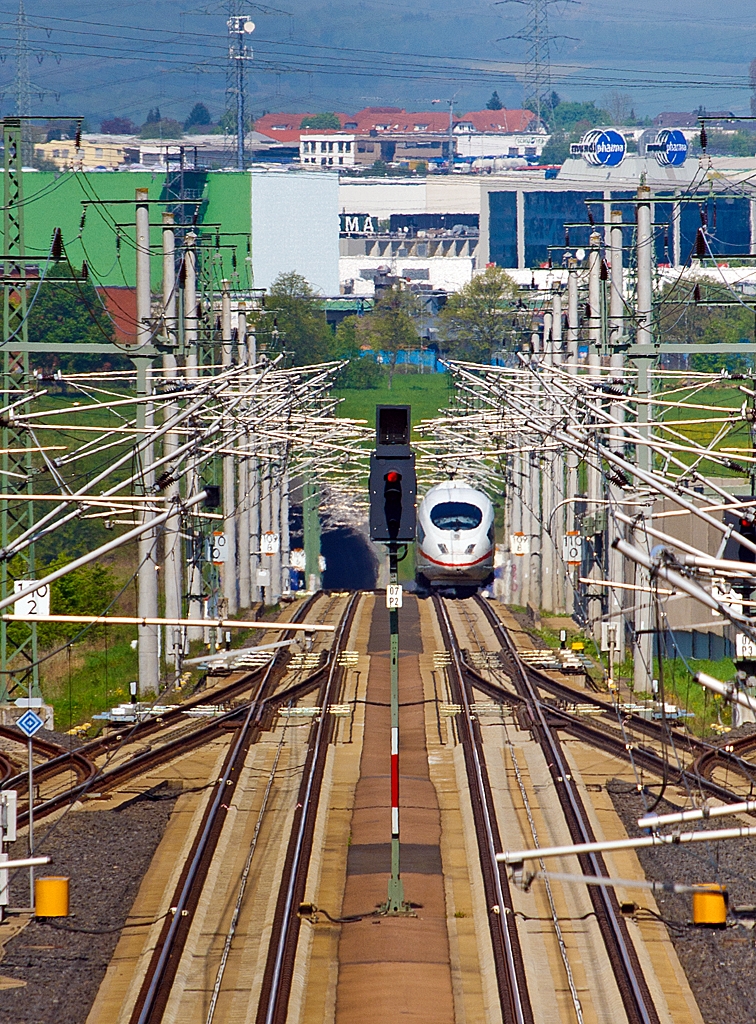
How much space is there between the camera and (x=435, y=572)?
4969 centimetres

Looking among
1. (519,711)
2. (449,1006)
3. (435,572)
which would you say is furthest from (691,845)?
(435,572)

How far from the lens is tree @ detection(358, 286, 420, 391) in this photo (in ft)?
437

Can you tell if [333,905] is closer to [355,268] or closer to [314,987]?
[314,987]

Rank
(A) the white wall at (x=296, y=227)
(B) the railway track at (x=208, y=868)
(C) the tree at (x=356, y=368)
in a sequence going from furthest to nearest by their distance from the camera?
(A) the white wall at (x=296, y=227) → (C) the tree at (x=356, y=368) → (B) the railway track at (x=208, y=868)

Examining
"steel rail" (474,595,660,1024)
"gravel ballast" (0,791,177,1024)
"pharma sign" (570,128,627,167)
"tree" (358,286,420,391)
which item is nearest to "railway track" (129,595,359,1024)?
"gravel ballast" (0,791,177,1024)

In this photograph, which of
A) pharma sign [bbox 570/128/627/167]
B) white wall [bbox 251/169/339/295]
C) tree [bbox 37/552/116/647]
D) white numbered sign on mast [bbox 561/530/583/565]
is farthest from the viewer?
pharma sign [bbox 570/128/627/167]

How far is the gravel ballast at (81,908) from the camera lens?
546 inches

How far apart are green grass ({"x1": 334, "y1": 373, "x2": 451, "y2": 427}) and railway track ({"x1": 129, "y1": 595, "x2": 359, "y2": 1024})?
7426 cm

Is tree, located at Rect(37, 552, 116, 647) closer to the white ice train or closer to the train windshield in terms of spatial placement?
the white ice train

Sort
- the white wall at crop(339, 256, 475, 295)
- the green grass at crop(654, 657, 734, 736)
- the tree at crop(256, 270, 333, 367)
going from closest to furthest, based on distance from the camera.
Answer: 1. the green grass at crop(654, 657, 734, 736)
2. the tree at crop(256, 270, 333, 367)
3. the white wall at crop(339, 256, 475, 295)

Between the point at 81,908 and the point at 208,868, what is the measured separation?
5.51 ft

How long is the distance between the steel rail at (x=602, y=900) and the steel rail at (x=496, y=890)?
2.85 feet

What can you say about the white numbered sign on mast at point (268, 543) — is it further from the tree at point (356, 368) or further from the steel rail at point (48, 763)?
the tree at point (356, 368)

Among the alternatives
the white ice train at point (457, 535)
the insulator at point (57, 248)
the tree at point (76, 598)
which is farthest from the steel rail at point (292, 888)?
the white ice train at point (457, 535)
